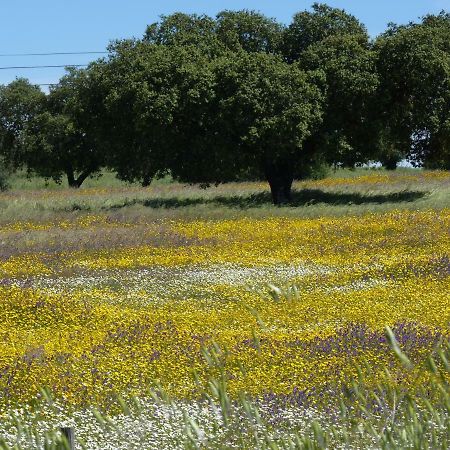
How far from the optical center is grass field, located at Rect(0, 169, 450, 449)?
16.7ft

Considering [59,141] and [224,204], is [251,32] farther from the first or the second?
[59,141]

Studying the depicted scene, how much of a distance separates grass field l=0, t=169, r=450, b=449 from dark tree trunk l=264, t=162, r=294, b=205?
9.41 m

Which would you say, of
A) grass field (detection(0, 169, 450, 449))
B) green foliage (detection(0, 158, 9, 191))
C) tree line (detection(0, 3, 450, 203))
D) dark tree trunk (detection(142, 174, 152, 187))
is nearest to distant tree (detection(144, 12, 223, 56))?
tree line (detection(0, 3, 450, 203))

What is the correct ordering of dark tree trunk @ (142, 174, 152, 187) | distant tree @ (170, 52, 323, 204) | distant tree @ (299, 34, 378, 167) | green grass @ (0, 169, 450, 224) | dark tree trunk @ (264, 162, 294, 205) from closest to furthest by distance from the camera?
green grass @ (0, 169, 450, 224) → distant tree @ (170, 52, 323, 204) → distant tree @ (299, 34, 378, 167) → dark tree trunk @ (264, 162, 294, 205) → dark tree trunk @ (142, 174, 152, 187)

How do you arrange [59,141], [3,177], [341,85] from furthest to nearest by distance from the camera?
[3,177]
[59,141]
[341,85]

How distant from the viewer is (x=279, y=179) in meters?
49.9

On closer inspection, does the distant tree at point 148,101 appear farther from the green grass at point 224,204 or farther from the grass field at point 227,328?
the grass field at point 227,328

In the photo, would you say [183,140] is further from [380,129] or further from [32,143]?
[32,143]

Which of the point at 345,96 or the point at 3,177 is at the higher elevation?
the point at 345,96

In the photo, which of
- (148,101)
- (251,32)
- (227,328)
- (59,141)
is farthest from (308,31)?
(227,328)

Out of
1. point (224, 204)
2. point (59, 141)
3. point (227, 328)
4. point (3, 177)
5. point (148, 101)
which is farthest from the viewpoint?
point (3, 177)

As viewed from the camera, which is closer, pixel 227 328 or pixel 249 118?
pixel 227 328

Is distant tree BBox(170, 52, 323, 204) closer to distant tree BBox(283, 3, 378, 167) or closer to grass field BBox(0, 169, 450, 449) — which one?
distant tree BBox(283, 3, 378, 167)

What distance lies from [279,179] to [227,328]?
35.0 m
